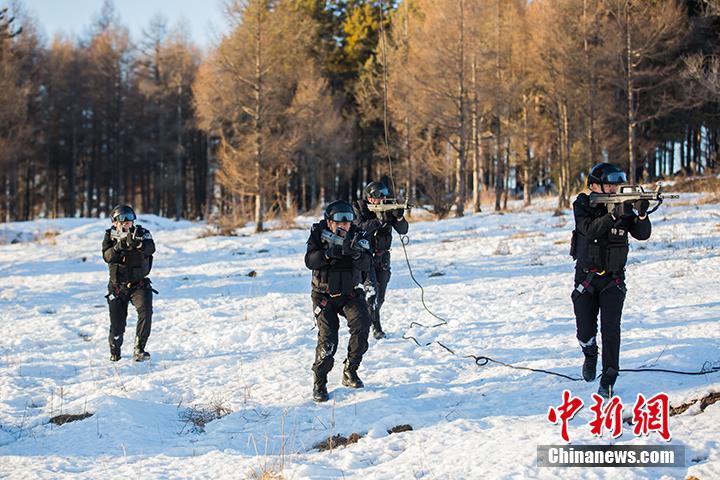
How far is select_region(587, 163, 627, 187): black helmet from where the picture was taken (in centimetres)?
516

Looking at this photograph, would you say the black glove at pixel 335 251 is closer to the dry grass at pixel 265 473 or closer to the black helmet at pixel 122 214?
the dry grass at pixel 265 473

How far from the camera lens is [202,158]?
50.4m

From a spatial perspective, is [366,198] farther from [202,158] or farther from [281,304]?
[202,158]

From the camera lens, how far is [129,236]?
7.48 m

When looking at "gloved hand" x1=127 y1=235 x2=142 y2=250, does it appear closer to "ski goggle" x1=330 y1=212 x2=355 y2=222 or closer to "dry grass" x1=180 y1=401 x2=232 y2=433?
"dry grass" x1=180 y1=401 x2=232 y2=433

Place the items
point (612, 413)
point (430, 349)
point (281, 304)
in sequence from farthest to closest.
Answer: point (281, 304), point (430, 349), point (612, 413)

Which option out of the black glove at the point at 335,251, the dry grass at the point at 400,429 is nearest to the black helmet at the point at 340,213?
the black glove at the point at 335,251

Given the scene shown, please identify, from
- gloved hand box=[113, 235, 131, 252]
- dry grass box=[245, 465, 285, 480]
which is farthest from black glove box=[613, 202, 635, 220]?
gloved hand box=[113, 235, 131, 252]

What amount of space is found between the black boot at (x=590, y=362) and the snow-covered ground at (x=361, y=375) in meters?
0.14

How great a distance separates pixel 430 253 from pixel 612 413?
38.2ft

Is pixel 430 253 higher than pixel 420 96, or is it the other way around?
pixel 420 96

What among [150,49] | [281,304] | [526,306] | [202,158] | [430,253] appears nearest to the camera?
[526,306]

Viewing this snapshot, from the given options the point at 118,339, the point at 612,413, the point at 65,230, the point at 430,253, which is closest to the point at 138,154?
the point at 65,230

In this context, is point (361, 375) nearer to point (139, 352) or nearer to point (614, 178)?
point (139, 352)
